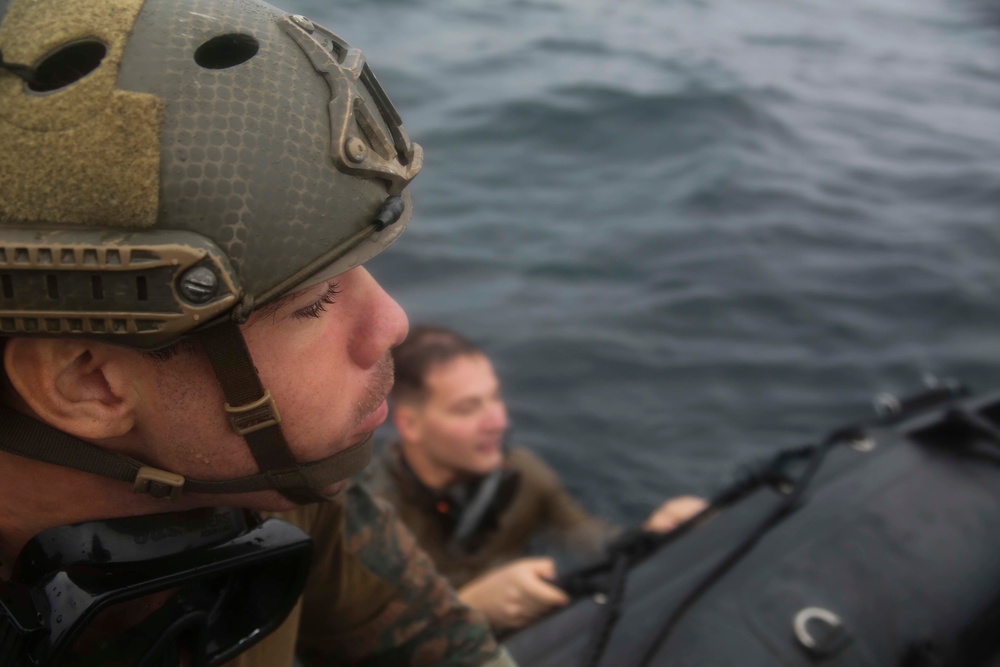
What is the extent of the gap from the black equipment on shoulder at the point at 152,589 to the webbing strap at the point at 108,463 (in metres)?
0.08

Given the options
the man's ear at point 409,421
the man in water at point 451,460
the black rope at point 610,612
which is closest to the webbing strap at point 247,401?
the black rope at point 610,612

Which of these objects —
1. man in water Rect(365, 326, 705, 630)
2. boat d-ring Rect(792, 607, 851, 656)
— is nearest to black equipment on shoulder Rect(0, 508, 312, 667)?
boat d-ring Rect(792, 607, 851, 656)

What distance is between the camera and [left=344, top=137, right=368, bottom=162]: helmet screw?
1.21m

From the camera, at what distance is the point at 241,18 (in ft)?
4.08

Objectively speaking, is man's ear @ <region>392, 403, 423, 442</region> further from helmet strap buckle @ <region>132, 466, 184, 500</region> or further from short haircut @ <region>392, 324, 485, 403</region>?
helmet strap buckle @ <region>132, 466, 184, 500</region>

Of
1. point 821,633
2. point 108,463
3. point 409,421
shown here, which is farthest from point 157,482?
point 409,421

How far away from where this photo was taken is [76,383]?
119cm

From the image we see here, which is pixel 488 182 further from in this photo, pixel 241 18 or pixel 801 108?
pixel 241 18

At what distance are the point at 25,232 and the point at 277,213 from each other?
293 mm

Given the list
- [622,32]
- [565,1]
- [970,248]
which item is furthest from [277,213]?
[565,1]

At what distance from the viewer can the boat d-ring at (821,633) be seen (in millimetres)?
2199

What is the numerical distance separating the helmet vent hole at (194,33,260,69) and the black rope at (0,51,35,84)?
0.21 metres

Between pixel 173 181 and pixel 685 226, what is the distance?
568 cm

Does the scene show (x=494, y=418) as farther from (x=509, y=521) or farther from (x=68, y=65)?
(x=68, y=65)
